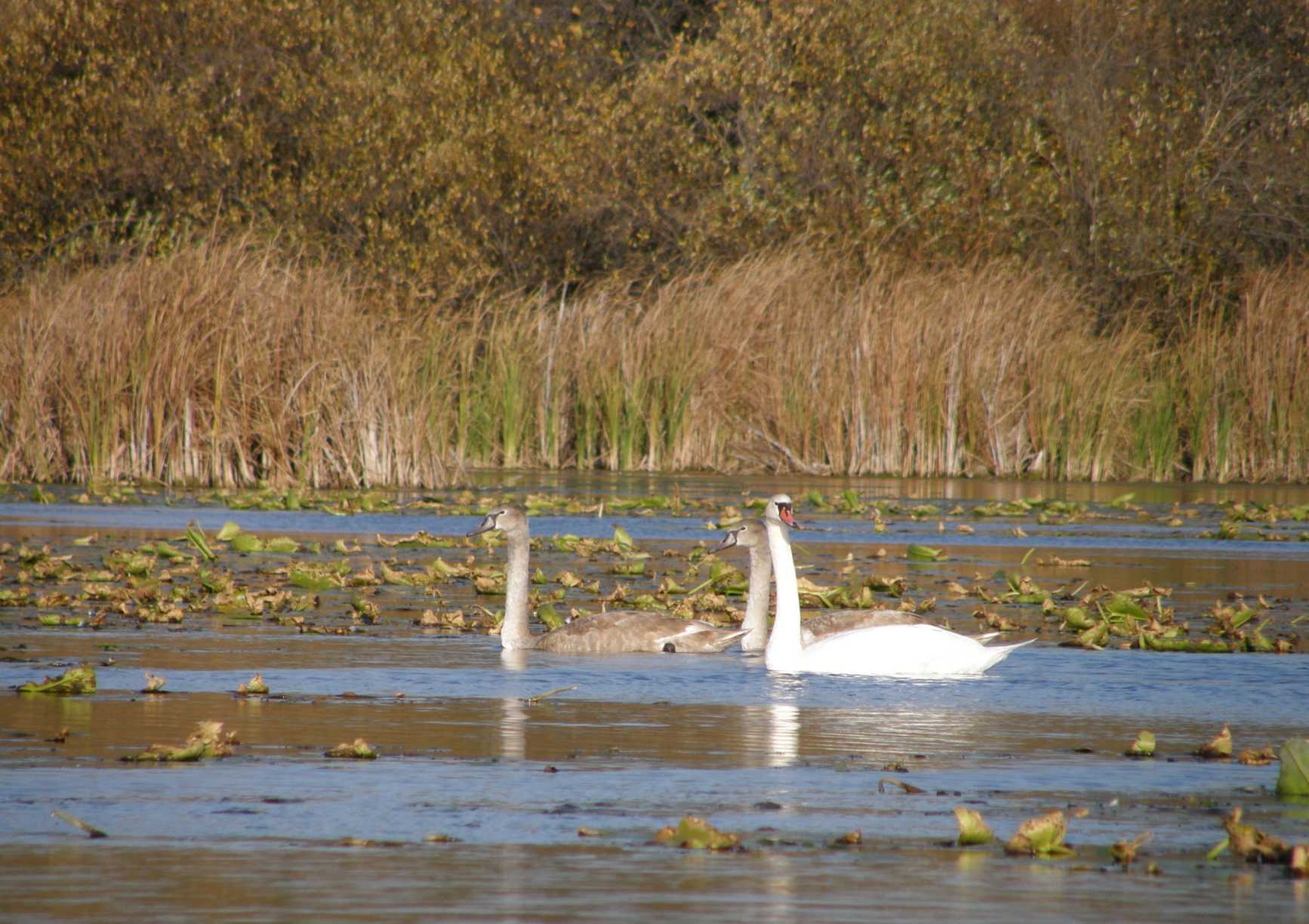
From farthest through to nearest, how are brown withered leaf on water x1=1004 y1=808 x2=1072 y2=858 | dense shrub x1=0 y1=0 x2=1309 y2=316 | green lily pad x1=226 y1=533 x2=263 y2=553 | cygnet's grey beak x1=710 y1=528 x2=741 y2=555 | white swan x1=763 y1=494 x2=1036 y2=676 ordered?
dense shrub x1=0 y1=0 x2=1309 y2=316
green lily pad x1=226 y1=533 x2=263 y2=553
cygnet's grey beak x1=710 y1=528 x2=741 y2=555
white swan x1=763 y1=494 x2=1036 y2=676
brown withered leaf on water x1=1004 y1=808 x2=1072 y2=858

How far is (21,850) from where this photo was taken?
5.96 meters

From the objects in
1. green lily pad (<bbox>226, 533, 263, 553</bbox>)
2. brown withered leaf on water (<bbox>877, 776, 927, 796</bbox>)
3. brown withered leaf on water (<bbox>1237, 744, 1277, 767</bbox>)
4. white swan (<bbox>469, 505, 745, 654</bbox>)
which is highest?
green lily pad (<bbox>226, 533, 263, 553</bbox>)

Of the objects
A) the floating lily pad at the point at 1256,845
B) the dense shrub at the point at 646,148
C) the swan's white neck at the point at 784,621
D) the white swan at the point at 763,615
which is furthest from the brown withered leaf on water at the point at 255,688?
the dense shrub at the point at 646,148

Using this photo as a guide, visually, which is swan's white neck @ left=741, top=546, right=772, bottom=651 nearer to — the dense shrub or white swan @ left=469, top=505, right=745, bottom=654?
white swan @ left=469, top=505, right=745, bottom=654

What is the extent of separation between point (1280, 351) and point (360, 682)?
20892mm

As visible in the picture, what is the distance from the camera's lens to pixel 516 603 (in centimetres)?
1199

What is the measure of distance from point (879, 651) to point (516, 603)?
7.89ft

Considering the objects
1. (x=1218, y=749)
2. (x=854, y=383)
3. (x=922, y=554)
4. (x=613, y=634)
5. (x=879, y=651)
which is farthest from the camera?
(x=854, y=383)

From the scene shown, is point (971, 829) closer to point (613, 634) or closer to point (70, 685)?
point (70, 685)

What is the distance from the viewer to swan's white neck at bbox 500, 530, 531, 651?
1184 centimetres

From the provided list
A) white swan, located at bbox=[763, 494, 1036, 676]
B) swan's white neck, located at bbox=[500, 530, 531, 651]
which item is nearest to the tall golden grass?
swan's white neck, located at bbox=[500, 530, 531, 651]

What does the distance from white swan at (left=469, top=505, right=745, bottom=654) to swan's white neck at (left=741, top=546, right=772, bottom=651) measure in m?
0.10

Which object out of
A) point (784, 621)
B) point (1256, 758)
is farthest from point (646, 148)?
point (1256, 758)

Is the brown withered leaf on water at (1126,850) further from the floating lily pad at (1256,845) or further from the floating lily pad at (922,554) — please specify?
the floating lily pad at (922,554)
